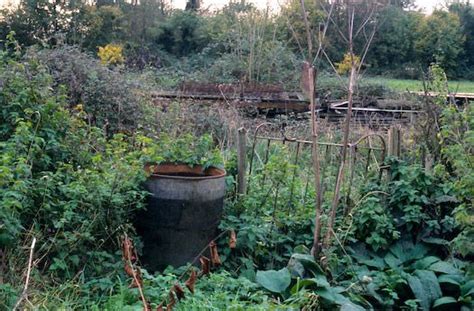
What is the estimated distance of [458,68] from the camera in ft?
95.8

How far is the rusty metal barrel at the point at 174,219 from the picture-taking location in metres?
4.32

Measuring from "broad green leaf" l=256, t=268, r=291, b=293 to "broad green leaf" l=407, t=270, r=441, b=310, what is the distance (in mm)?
941

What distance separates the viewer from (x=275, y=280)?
12.6 feet

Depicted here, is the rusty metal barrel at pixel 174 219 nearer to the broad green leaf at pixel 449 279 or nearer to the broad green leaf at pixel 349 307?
the broad green leaf at pixel 349 307

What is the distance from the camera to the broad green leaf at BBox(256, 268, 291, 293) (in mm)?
3764

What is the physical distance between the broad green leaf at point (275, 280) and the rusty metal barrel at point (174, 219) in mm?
704

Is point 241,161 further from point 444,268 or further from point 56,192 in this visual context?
point 444,268

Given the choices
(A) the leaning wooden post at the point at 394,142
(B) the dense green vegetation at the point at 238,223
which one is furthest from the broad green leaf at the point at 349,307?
(A) the leaning wooden post at the point at 394,142

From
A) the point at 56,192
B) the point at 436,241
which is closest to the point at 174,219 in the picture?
the point at 56,192

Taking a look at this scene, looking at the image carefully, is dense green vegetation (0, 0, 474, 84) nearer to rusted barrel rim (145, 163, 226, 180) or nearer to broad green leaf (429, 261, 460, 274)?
rusted barrel rim (145, 163, 226, 180)

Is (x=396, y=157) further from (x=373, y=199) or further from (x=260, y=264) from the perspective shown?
(x=260, y=264)

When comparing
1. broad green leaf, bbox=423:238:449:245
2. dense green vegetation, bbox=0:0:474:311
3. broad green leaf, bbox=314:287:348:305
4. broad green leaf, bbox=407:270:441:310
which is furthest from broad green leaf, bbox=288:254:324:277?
broad green leaf, bbox=423:238:449:245

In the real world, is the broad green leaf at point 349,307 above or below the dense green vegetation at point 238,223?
below

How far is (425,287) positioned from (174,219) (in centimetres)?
181
